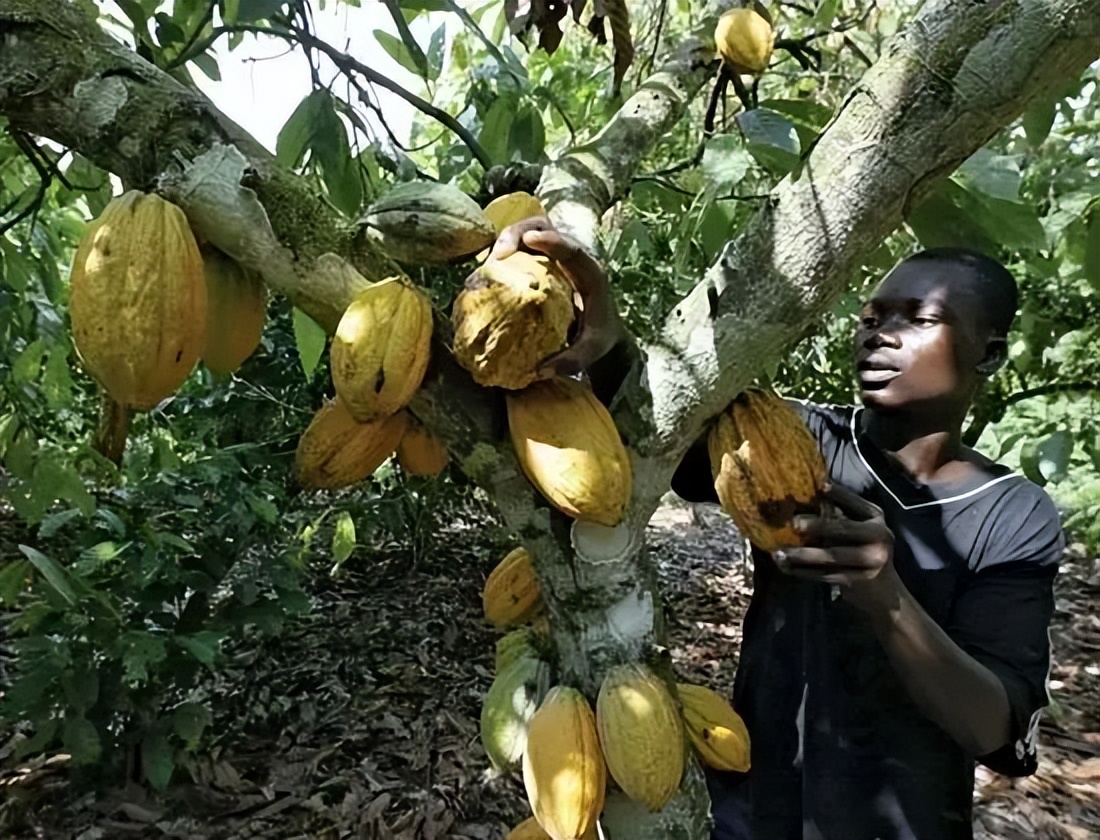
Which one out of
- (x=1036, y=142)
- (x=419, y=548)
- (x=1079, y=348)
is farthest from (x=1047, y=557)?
(x=419, y=548)

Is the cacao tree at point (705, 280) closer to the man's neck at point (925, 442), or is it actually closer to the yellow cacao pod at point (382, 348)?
the yellow cacao pod at point (382, 348)

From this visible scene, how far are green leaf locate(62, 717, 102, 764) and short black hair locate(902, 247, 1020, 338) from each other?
201 cm

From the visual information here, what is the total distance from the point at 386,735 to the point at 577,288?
8.18 feet

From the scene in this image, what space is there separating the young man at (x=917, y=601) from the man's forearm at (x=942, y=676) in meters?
0.06

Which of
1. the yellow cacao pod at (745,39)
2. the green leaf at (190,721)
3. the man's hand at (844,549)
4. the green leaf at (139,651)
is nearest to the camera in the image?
the man's hand at (844,549)

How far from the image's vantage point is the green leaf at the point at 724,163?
131cm

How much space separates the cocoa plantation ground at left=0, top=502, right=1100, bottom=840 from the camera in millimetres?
2498

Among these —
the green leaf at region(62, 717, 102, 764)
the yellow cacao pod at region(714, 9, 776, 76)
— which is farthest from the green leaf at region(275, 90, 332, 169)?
the green leaf at region(62, 717, 102, 764)

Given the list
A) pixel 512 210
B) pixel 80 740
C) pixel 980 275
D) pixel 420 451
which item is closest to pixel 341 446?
pixel 420 451

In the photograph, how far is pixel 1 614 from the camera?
11.1ft

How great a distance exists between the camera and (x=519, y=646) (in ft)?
3.38

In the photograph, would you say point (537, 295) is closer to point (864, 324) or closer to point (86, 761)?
point (864, 324)

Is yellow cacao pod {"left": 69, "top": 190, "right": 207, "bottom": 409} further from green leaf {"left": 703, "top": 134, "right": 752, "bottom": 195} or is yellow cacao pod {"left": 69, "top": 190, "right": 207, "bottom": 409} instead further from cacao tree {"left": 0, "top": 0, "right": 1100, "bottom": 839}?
green leaf {"left": 703, "top": 134, "right": 752, "bottom": 195}

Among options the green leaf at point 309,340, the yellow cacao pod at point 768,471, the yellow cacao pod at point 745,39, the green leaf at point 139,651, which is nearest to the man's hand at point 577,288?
the yellow cacao pod at point 768,471
